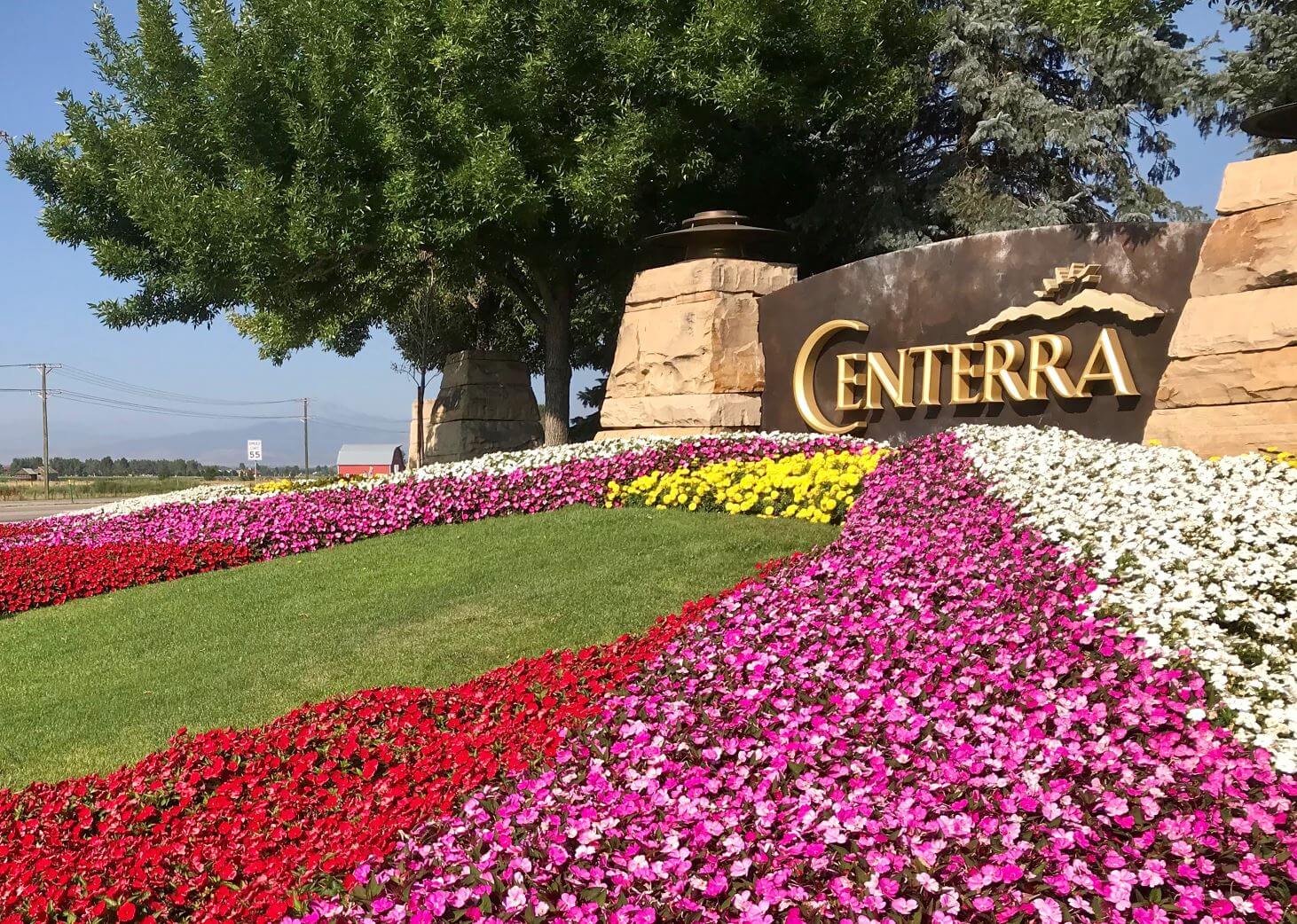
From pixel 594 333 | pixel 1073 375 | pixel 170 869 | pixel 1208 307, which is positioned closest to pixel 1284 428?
pixel 1208 307

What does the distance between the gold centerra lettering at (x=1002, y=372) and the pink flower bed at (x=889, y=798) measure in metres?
5.74

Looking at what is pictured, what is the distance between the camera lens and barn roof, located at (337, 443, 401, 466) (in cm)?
4678

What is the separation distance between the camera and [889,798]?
10.5 feet

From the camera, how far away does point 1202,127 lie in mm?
13758

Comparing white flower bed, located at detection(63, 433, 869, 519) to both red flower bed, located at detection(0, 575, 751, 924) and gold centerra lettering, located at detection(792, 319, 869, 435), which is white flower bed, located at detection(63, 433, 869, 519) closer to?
gold centerra lettering, located at detection(792, 319, 869, 435)

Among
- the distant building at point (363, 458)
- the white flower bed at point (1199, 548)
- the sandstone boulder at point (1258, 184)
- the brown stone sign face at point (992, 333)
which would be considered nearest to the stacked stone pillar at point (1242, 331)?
the sandstone boulder at point (1258, 184)

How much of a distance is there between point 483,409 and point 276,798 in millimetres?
16291

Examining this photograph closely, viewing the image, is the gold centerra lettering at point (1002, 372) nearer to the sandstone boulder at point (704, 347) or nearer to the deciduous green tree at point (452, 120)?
the sandstone boulder at point (704, 347)

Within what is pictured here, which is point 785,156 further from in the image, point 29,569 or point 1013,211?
point 29,569

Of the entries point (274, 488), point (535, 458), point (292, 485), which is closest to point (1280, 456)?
point (535, 458)

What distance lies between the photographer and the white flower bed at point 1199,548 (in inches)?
165

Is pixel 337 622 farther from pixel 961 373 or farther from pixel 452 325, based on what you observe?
pixel 452 325

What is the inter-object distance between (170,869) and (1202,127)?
15110 millimetres

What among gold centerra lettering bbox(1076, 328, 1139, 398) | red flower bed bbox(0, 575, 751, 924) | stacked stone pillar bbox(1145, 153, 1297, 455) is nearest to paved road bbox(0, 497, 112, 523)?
red flower bed bbox(0, 575, 751, 924)
